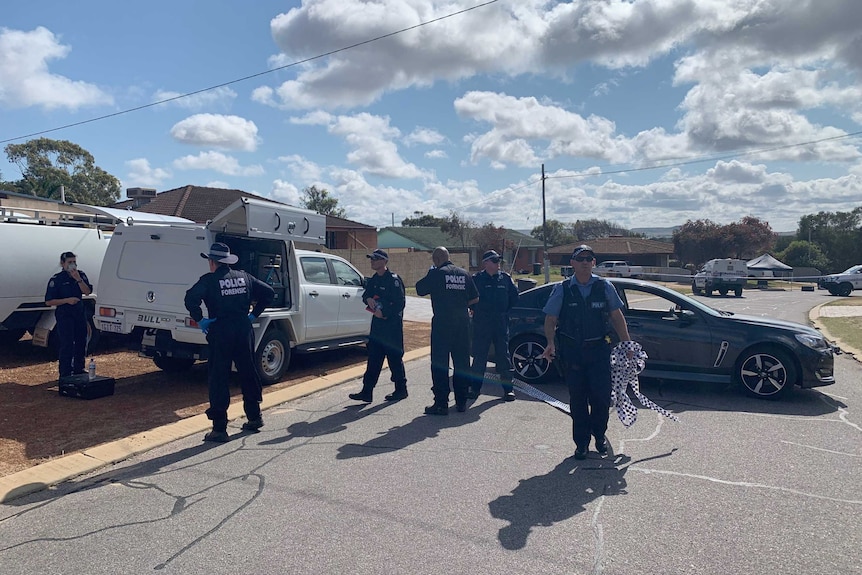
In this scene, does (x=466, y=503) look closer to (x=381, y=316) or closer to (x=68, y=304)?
(x=381, y=316)

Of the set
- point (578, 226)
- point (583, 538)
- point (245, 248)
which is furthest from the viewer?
point (578, 226)

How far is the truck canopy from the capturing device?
24.7ft

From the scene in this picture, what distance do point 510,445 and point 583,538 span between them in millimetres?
1923

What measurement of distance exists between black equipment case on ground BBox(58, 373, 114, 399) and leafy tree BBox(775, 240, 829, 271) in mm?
61060

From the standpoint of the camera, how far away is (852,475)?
4.76 metres

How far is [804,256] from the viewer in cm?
5853

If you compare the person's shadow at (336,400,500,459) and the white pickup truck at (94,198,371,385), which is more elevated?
the white pickup truck at (94,198,371,385)

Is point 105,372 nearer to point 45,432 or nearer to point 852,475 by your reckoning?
point 45,432

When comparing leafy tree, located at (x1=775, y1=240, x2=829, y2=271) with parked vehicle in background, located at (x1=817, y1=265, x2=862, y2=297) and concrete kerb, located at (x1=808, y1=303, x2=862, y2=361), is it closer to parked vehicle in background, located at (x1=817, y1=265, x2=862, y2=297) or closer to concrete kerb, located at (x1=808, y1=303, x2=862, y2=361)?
parked vehicle in background, located at (x1=817, y1=265, x2=862, y2=297)

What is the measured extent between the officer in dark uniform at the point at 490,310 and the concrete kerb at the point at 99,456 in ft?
7.67

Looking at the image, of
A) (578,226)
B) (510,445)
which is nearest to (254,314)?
(510,445)

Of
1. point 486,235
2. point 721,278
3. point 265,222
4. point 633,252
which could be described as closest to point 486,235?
point 486,235

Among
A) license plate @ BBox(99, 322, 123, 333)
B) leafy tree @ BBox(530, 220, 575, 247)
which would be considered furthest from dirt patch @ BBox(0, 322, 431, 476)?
leafy tree @ BBox(530, 220, 575, 247)

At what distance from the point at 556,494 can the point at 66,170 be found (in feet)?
162
